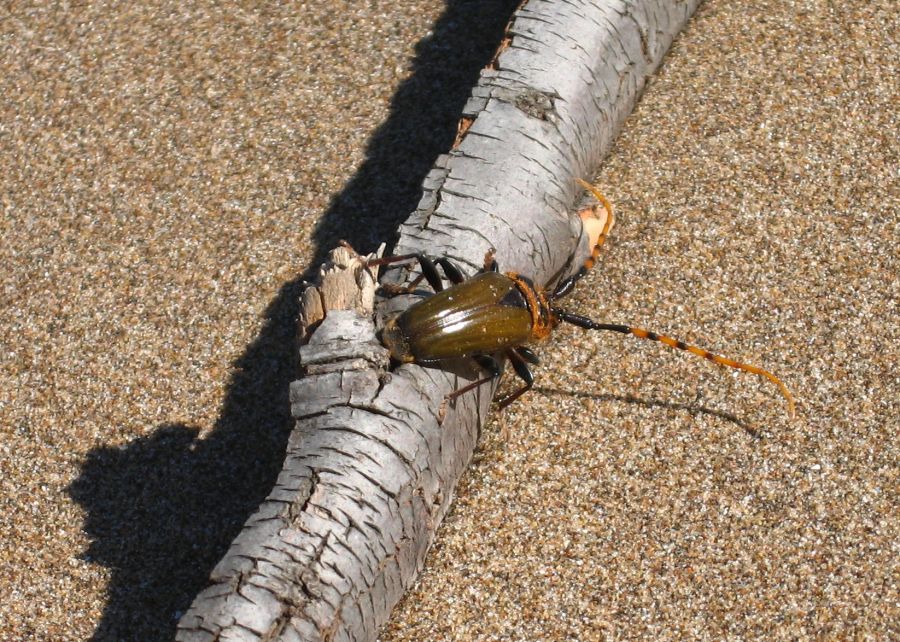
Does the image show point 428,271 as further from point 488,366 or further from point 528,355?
point 528,355

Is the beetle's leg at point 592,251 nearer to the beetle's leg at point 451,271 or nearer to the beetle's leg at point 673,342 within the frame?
the beetle's leg at point 673,342

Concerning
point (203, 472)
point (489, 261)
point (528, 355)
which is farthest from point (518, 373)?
point (203, 472)

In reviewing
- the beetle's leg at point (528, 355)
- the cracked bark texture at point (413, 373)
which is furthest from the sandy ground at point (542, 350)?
the cracked bark texture at point (413, 373)

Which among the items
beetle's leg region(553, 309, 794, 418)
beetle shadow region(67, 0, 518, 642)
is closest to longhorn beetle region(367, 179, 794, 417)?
beetle's leg region(553, 309, 794, 418)

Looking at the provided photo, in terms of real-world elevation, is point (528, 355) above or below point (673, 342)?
below

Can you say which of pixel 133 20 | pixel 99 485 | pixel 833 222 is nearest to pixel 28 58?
pixel 133 20

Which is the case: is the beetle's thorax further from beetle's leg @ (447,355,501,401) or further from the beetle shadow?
the beetle shadow

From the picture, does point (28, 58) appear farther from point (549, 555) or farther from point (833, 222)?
point (833, 222)
